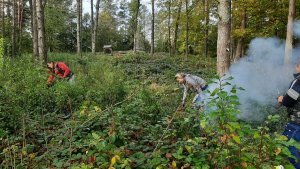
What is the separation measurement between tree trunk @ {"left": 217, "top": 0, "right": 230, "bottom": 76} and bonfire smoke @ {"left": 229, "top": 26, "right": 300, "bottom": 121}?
1.19 meters

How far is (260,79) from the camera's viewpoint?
1180 centimetres

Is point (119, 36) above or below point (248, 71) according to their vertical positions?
above

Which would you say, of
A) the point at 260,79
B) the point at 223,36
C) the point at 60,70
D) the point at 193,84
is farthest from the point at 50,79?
the point at 260,79

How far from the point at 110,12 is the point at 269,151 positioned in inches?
2279

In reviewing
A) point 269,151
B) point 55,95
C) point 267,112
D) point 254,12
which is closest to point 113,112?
point 55,95

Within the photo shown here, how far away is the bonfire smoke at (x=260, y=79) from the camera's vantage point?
369 inches

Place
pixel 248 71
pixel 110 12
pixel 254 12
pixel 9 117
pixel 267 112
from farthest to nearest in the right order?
pixel 110 12, pixel 254 12, pixel 248 71, pixel 267 112, pixel 9 117

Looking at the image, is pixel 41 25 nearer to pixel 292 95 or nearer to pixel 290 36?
pixel 292 95

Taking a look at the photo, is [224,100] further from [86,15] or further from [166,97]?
[86,15]

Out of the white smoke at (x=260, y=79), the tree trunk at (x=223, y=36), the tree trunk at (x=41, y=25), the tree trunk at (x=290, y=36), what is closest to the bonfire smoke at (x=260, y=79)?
the white smoke at (x=260, y=79)

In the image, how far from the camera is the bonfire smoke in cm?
938

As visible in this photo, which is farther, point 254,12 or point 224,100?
point 254,12

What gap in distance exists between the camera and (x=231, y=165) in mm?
2904

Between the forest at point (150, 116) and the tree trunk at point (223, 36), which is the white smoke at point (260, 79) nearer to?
the forest at point (150, 116)
